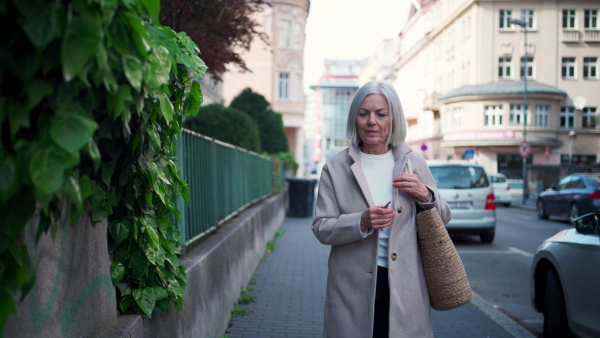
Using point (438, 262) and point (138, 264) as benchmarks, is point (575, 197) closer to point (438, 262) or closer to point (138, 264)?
point (438, 262)

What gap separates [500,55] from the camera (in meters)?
48.4

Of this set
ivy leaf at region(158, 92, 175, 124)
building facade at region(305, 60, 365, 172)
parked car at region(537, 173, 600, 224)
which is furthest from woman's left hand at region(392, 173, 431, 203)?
building facade at region(305, 60, 365, 172)

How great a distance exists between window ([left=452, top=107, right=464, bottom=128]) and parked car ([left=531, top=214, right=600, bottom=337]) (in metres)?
45.7

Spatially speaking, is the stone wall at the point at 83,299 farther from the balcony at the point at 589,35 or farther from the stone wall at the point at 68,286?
the balcony at the point at 589,35

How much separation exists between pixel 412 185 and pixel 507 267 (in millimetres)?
8203

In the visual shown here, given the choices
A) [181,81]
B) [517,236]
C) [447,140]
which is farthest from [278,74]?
[181,81]

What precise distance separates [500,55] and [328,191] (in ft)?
159

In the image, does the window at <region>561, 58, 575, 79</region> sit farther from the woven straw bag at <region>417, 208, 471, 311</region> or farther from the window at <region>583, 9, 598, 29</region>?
the woven straw bag at <region>417, 208, 471, 311</region>

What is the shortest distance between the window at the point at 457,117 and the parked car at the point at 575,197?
2988cm

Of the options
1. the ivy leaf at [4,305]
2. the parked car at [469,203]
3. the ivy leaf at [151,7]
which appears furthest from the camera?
the parked car at [469,203]

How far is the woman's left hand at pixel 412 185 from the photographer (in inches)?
114

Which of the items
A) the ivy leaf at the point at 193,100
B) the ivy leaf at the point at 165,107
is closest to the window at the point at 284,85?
the ivy leaf at the point at 193,100

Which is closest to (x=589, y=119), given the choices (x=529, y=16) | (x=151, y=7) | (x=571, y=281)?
(x=529, y=16)

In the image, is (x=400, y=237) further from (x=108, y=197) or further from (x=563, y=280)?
(x=563, y=280)
